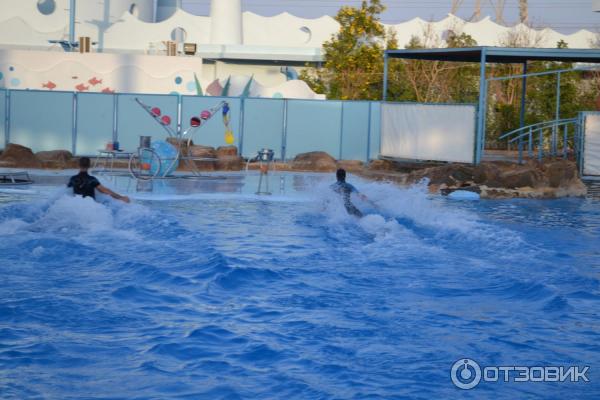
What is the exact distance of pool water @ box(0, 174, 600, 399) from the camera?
651 centimetres

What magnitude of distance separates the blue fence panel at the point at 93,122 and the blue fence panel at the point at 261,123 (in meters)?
3.73

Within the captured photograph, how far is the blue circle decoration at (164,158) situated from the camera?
18625 mm

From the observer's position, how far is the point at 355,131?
24172 mm

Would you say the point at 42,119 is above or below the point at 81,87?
below

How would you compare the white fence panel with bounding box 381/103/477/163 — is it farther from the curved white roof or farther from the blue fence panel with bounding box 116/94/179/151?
the curved white roof

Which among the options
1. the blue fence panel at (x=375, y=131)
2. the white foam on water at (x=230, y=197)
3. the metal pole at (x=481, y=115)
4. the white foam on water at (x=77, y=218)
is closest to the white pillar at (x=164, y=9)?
the blue fence panel at (x=375, y=131)

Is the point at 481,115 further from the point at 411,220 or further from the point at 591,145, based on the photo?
the point at 411,220

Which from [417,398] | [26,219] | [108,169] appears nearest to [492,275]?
[417,398]

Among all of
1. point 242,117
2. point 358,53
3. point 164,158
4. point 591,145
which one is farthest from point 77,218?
point 358,53

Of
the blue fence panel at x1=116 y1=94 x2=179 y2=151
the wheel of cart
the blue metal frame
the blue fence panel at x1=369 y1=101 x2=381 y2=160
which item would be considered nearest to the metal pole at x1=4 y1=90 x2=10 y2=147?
the blue fence panel at x1=116 y1=94 x2=179 y2=151

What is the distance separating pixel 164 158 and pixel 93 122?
553 cm

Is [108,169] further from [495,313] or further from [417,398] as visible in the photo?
[417,398]

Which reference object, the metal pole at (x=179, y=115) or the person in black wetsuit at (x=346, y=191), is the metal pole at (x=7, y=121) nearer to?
the metal pole at (x=179, y=115)

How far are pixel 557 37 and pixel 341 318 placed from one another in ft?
118
